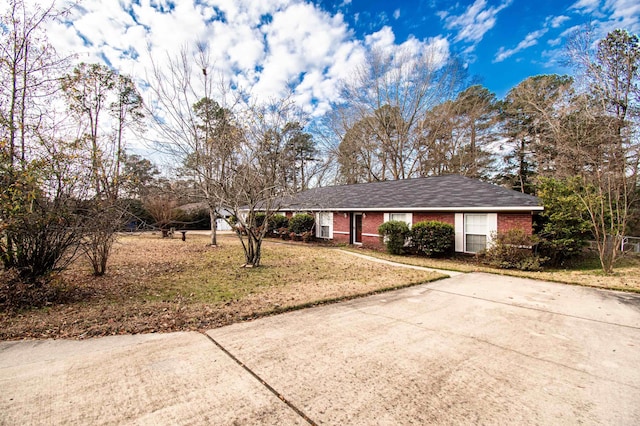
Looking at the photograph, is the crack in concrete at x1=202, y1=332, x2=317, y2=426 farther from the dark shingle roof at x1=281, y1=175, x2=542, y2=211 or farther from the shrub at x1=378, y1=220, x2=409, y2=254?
the shrub at x1=378, y1=220, x2=409, y2=254

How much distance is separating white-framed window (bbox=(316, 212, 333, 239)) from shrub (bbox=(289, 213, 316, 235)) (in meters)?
0.39

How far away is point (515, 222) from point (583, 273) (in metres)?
2.47

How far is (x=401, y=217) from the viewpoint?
1395cm

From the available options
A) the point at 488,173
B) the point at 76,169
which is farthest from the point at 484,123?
the point at 76,169

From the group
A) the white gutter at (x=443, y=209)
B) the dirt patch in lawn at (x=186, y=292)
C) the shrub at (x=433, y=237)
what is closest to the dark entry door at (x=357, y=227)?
the white gutter at (x=443, y=209)

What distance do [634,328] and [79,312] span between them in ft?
28.8

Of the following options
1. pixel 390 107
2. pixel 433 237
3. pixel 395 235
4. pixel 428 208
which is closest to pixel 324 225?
pixel 395 235

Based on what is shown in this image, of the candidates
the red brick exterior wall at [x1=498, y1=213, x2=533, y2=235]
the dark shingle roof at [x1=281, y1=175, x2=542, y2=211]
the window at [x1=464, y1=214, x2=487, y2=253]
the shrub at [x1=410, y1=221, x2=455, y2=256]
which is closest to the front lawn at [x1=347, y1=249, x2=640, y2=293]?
the shrub at [x1=410, y1=221, x2=455, y2=256]

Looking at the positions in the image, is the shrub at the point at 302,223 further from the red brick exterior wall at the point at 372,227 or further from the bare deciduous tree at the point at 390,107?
the bare deciduous tree at the point at 390,107

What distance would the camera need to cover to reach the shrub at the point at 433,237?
38.3 feet

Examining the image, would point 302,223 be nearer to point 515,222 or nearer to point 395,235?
point 395,235

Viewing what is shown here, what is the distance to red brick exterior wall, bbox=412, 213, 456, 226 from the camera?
1226 cm

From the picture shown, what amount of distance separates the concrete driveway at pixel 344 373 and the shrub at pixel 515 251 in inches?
199

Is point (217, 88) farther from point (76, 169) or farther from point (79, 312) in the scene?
point (79, 312)
